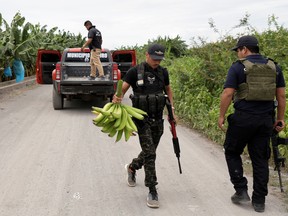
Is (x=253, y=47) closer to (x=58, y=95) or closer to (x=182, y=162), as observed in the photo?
(x=182, y=162)

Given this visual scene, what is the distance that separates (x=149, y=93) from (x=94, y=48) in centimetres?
715

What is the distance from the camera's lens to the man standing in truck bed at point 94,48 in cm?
1136

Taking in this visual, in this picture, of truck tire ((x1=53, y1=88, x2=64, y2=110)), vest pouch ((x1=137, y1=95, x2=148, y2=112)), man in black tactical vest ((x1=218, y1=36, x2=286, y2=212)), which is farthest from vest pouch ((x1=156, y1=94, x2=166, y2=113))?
truck tire ((x1=53, y1=88, x2=64, y2=110))

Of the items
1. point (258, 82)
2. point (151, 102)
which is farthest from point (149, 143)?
point (258, 82)

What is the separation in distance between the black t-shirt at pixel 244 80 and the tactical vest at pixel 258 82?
56 millimetres

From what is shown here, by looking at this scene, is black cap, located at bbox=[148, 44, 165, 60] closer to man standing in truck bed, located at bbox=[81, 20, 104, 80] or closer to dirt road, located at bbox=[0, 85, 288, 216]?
dirt road, located at bbox=[0, 85, 288, 216]

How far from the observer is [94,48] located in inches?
453

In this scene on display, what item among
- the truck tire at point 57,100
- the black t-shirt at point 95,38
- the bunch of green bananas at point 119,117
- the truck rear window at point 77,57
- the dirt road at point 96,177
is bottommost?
the dirt road at point 96,177

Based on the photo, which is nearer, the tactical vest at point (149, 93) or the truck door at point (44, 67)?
the tactical vest at point (149, 93)

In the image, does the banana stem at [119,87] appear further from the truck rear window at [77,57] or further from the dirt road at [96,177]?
the truck rear window at [77,57]

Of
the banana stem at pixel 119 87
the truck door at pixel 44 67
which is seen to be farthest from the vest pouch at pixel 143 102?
the truck door at pixel 44 67

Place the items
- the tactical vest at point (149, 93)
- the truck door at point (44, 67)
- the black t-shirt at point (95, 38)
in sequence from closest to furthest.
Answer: the tactical vest at point (149, 93) < the black t-shirt at point (95, 38) < the truck door at point (44, 67)

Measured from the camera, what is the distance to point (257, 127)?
432cm

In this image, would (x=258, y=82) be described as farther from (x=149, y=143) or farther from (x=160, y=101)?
(x=149, y=143)
